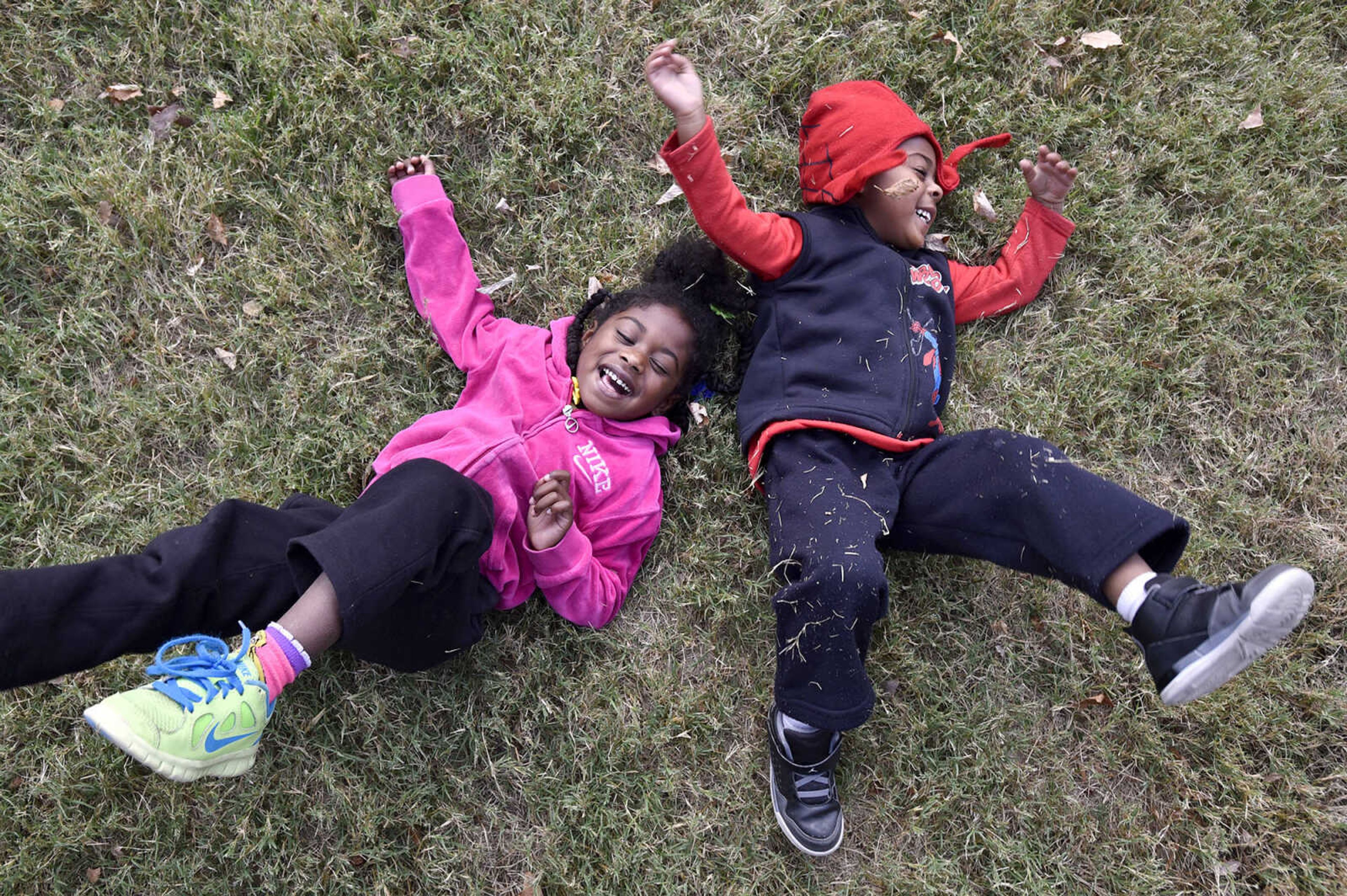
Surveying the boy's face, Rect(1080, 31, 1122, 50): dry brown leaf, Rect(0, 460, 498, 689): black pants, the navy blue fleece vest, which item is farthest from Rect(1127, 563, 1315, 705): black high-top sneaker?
Rect(1080, 31, 1122, 50): dry brown leaf

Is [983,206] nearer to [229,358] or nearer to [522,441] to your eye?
[522,441]

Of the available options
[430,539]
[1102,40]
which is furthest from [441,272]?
[1102,40]

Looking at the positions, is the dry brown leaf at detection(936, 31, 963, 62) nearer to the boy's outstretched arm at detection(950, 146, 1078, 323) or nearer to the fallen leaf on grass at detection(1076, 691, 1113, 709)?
the boy's outstretched arm at detection(950, 146, 1078, 323)

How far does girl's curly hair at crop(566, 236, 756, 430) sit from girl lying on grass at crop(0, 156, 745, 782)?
0.04 ft

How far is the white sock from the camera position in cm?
311

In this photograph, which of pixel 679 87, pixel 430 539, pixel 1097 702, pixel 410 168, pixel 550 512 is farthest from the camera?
pixel 410 168

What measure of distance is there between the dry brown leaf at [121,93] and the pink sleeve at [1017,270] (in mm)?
4103

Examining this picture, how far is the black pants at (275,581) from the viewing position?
276 centimetres

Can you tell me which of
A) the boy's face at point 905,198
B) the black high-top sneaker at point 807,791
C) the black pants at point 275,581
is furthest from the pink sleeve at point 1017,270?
the black pants at point 275,581

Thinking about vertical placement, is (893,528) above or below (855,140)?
below

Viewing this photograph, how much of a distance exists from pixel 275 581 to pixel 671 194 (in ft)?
8.50

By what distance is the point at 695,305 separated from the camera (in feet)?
12.7

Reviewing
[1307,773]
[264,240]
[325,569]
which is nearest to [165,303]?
[264,240]

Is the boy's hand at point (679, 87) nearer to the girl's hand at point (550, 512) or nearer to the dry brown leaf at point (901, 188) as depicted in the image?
the dry brown leaf at point (901, 188)
